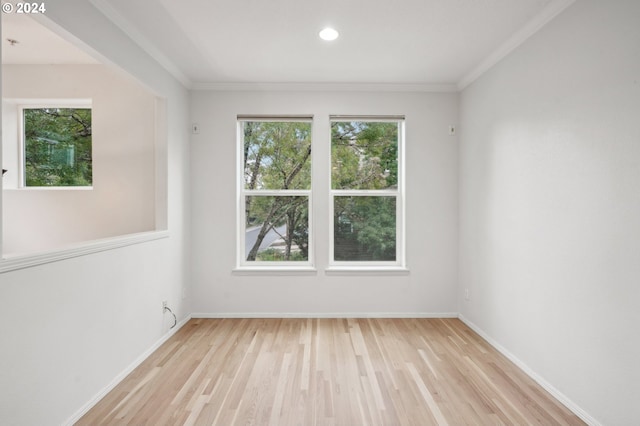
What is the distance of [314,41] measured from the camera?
9.05 ft

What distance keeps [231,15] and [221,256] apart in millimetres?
2421

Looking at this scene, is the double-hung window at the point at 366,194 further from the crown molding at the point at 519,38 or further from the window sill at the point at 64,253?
the window sill at the point at 64,253

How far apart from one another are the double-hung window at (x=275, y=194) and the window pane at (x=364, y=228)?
0.36m

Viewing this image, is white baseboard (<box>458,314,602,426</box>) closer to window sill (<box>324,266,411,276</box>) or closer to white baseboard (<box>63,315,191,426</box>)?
window sill (<box>324,266,411,276</box>)

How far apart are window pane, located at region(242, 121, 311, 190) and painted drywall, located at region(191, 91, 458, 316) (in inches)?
6.7

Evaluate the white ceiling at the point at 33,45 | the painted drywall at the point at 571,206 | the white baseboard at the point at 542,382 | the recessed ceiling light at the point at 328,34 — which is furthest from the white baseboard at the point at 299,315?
the white ceiling at the point at 33,45

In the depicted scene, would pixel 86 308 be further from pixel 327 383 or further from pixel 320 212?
pixel 320 212

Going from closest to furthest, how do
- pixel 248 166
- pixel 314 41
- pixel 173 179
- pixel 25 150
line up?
pixel 314 41
pixel 173 179
pixel 25 150
pixel 248 166

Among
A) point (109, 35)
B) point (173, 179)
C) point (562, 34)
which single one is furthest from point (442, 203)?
point (109, 35)

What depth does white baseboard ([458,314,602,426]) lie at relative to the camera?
78.7 inches

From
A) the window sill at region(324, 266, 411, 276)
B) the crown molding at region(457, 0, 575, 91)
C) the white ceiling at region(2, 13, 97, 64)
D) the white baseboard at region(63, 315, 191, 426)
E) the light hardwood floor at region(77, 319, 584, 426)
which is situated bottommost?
the light hardwood floor at region(77, 319, 584, 426)

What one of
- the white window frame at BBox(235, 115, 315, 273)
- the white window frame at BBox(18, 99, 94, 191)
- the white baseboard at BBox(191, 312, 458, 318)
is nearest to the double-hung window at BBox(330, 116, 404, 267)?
the white window frame at BBox(235, 115, 315, 273)

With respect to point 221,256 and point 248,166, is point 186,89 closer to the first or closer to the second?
point 248,166

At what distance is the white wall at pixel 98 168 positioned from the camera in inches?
133
